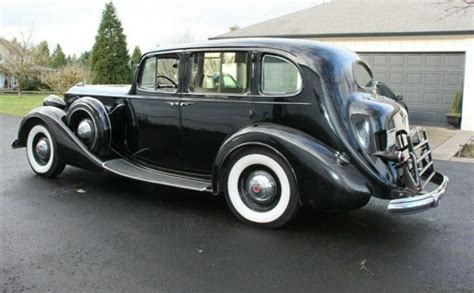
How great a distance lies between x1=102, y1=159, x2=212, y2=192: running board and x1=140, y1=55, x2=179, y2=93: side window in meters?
0.98

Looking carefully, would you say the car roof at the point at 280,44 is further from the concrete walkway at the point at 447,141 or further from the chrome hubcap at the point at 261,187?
the concrete walkway at the point at 447,141

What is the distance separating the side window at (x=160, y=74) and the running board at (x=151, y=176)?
984 mm

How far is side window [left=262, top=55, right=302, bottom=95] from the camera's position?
4660 millimetres

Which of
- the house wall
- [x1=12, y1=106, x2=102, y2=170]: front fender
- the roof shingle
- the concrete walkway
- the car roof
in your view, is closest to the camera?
the car roof

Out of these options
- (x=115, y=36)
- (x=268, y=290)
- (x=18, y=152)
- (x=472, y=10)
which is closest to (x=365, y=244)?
(x=268, y=290)

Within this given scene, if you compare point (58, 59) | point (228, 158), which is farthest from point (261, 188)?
point (58, 59)

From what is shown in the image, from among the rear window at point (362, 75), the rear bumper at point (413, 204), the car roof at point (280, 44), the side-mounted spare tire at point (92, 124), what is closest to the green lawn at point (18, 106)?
the side-mounted spare tire at point (92, 124)

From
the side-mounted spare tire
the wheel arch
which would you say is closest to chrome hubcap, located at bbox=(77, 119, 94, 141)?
the side-mounted spare tire

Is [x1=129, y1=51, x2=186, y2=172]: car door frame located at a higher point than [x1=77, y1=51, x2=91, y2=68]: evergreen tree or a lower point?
lower

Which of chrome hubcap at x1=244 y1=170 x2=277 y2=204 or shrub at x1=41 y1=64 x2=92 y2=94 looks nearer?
chrome hubcap at x1=244 y1=170 x2=277 y2=204

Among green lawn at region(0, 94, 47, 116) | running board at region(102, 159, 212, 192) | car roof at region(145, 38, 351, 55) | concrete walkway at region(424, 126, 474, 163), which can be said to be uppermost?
car roof at region(145, 38, 351, 55)

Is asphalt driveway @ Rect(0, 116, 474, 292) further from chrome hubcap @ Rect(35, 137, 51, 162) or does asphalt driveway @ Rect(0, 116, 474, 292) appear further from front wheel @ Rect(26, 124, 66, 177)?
chrome hubcap @ Rect(35, 137, 51, 162)

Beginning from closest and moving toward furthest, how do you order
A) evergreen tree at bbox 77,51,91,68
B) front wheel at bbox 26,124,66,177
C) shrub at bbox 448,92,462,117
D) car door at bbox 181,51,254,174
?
car door at bbox 181,51,254,174 → front wheel at bbox 26,124,66,177 → shrub at bbox 448,92,462,117 → evergreen tree at bbox 77,51,91,68

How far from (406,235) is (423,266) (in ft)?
2.49
